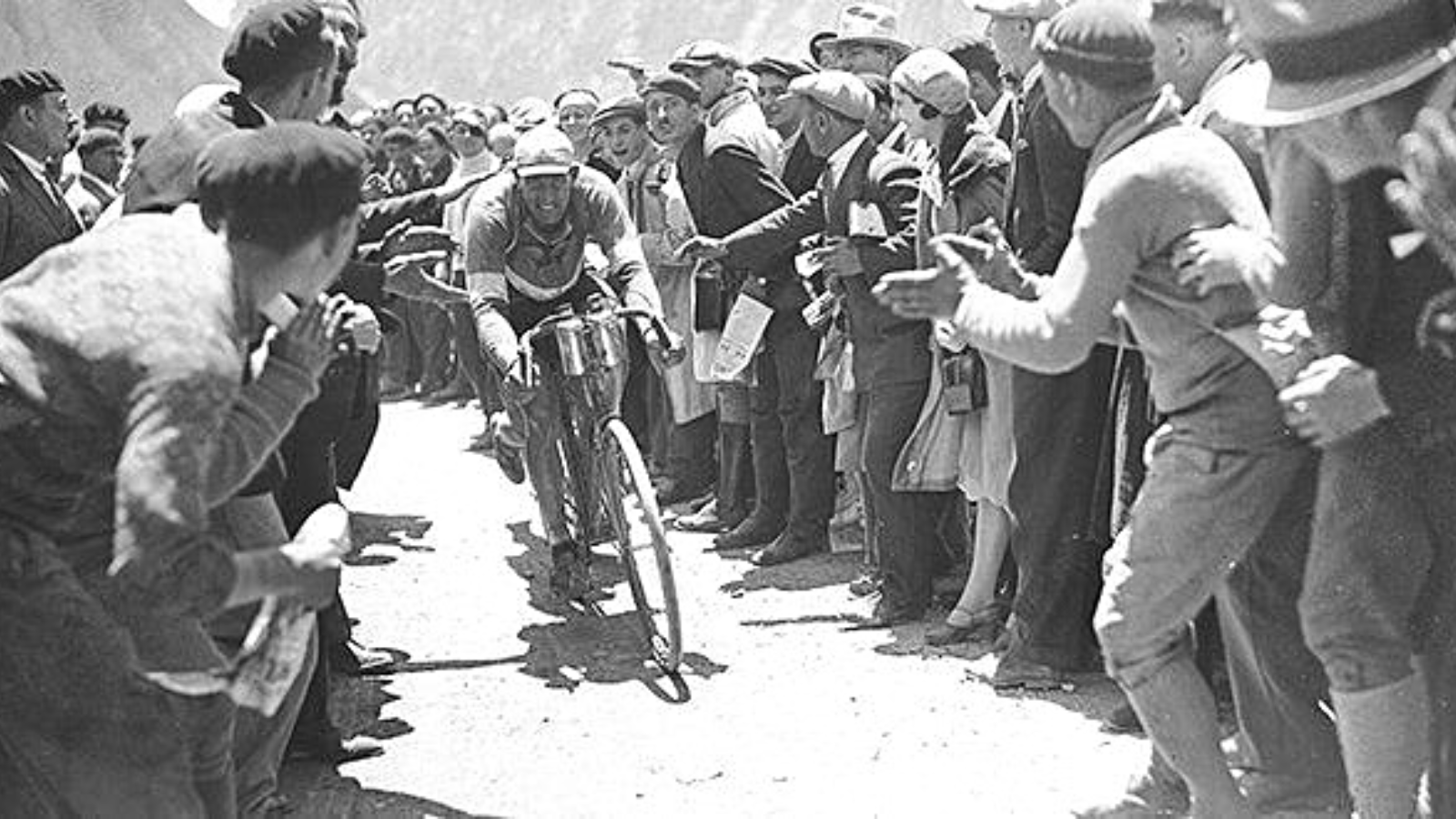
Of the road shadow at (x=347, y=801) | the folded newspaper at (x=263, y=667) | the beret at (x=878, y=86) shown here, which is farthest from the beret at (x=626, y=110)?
the folded newspaper at (x=263, y=667)

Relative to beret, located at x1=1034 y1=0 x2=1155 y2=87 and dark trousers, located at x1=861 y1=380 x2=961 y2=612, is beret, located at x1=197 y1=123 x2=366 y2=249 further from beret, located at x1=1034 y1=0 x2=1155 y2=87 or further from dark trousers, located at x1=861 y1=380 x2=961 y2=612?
dark trousers, located at x1=861 y1=380 x2=961 y2=612

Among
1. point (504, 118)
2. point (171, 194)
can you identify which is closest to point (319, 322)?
point (171, 194)

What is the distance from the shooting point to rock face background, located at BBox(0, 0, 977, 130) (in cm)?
2125

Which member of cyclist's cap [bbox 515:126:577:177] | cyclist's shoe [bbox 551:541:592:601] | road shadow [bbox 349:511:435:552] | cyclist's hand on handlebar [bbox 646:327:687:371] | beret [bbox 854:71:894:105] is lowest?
road shadow [bbox 349:511:435:552]

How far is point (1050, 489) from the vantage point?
589 centimetres

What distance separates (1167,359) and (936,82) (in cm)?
255

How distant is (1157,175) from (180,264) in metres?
1.99

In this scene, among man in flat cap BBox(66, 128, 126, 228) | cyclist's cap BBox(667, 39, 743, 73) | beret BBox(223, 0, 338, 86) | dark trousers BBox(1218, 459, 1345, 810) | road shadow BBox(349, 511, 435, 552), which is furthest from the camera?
man in flat cap BBox(66, 128, 126, 228)

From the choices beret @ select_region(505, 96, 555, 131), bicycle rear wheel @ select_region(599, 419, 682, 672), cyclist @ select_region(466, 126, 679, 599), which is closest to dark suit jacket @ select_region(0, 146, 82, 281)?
cyclist @ select_region(466, 126, 679, 599)

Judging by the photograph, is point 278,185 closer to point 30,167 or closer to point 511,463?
point 30,167

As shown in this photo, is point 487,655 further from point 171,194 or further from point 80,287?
point 80,287

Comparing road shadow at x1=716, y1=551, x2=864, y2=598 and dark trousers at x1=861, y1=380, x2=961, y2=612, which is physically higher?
dark trousers at x1=861, y1=380, x2=961, y2=612

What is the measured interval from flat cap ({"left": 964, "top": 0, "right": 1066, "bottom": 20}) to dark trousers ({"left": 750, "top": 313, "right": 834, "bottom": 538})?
6.84 feet

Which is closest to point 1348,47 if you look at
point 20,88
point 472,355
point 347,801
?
point 347,801
